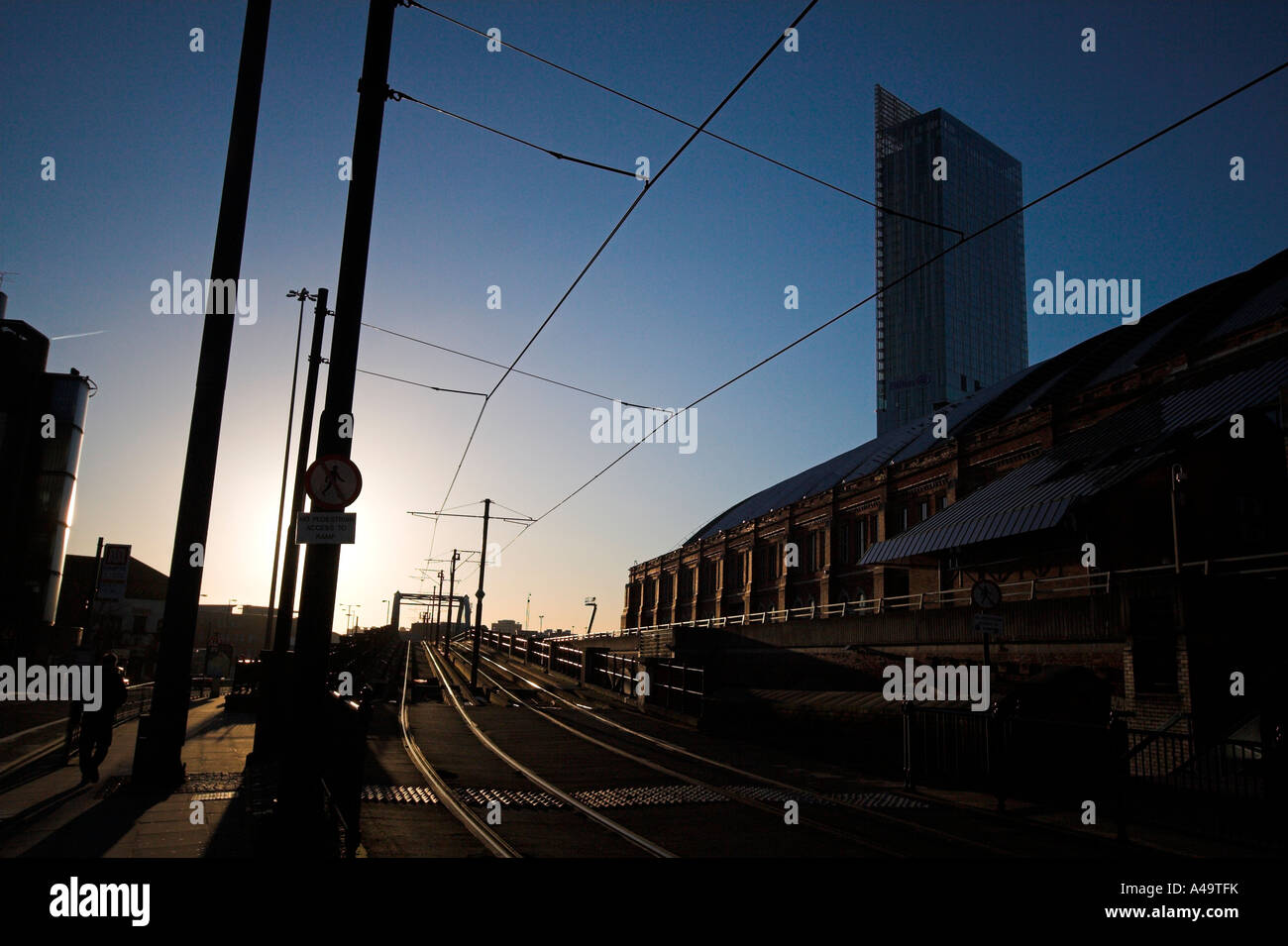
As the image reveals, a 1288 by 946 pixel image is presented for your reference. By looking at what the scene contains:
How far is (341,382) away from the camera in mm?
7922

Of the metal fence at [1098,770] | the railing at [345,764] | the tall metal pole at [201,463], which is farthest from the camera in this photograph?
the tall metal pole at [201,463]

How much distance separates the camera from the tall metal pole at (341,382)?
280 inches

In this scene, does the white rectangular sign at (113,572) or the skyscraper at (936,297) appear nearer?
the white rectangular sign at (113,572)

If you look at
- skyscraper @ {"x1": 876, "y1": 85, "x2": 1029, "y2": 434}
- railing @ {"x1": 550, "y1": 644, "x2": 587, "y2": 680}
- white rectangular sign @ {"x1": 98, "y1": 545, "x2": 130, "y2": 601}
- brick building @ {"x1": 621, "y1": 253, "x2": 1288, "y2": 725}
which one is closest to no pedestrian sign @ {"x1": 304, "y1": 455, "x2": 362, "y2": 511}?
white rectangular sign @ {"x1": 98, "y1": 545, "x2": 130, "y2": 601}

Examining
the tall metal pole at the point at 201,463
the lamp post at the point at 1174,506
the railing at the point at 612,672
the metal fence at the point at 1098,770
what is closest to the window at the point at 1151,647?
the lamp post at the point at 1174,506

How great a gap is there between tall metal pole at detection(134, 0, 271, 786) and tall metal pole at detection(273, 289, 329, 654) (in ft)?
11.9

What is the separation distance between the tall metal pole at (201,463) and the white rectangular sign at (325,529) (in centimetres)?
458

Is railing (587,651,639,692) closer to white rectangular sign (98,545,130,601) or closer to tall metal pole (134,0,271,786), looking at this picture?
white rectangular sign (98,545,130,601)

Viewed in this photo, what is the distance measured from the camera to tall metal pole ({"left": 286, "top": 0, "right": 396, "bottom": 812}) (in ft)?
23.3

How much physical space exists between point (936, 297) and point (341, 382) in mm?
186583

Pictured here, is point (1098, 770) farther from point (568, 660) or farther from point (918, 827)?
point (568, 660)

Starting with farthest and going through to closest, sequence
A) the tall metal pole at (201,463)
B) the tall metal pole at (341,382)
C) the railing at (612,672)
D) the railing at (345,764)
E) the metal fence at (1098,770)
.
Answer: the railing at (612,672)
the tall metal pole at (201,463)
the metal fence at (1098,770)
the railing at (345,764)
the tall metal pole at (341,382)

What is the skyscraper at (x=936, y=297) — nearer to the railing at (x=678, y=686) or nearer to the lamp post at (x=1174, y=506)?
the railing at (x=678, y=686)
